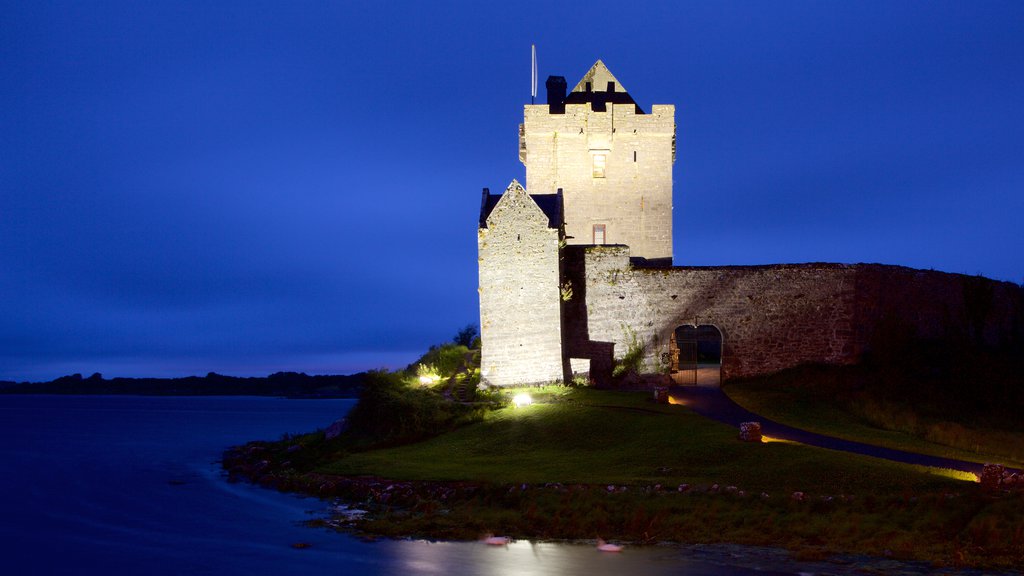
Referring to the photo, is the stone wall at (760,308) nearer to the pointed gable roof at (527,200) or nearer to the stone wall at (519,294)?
the pointed gable roof at (527,200)

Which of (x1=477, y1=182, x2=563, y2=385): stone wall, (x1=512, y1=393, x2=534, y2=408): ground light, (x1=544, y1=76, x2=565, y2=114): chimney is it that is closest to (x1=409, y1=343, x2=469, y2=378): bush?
(x1=477, y1=182, x2=563, y2=385): stone wall

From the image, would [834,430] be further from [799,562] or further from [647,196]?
[647,196]

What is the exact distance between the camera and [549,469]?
18.3 metres

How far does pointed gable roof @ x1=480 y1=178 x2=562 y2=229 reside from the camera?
92.6 feet

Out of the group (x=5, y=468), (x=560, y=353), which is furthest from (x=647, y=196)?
(x=5, y=468)

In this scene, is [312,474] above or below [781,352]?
below

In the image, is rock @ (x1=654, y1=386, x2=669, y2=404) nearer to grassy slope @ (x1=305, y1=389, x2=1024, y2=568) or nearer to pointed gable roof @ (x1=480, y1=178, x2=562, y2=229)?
grassy slope @ (x1=305, y1=389, x2=1024, y2=568)

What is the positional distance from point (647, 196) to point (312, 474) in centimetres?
2157

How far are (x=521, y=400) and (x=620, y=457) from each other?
704 cm

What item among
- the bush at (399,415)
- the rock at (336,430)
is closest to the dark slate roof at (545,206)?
the bush at (399,415)

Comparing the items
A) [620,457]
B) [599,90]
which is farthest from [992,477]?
[599,90]

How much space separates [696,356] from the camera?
111 ft

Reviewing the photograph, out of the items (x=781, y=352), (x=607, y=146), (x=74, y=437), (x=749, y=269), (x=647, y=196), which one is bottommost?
(x=74, y=437)

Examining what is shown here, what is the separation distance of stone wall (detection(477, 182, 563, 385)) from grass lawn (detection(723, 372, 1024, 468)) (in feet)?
22.0
